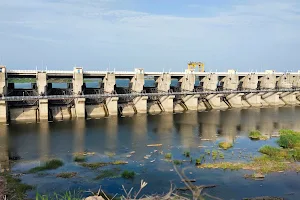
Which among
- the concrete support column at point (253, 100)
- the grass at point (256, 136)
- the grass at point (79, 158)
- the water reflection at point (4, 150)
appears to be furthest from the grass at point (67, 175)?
the concrete support column at point (253, 100)

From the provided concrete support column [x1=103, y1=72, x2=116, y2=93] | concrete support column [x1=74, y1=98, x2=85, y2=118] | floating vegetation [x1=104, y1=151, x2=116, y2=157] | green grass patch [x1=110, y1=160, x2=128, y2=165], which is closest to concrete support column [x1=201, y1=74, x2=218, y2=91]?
concrete support column [x1=103, y1=72, x2=116, y2=93]

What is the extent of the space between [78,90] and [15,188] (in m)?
25.3

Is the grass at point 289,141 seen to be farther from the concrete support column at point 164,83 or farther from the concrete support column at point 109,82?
the concrete support column at point 109,82

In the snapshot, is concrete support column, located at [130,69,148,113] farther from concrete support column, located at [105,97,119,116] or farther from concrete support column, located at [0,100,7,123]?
concrete support column, located at [0,100,7,123]

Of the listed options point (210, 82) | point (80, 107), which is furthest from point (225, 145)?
point (210, 82)

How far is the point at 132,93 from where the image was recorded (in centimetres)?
4744

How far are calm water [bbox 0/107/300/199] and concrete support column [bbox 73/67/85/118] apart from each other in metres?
2.18

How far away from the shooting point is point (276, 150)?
89.5 feet

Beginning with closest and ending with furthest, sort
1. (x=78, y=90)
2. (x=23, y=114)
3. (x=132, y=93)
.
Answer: (x=23, y=114) < (x=78, y=90) < (x=132, y=93)

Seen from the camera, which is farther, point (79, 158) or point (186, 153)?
point (186, 153)

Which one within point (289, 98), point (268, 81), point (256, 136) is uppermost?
point (268, 81)

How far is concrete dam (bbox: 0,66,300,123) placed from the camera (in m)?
40.7

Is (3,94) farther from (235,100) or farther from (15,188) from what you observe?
(235,100)

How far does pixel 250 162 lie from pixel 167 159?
6.77m
